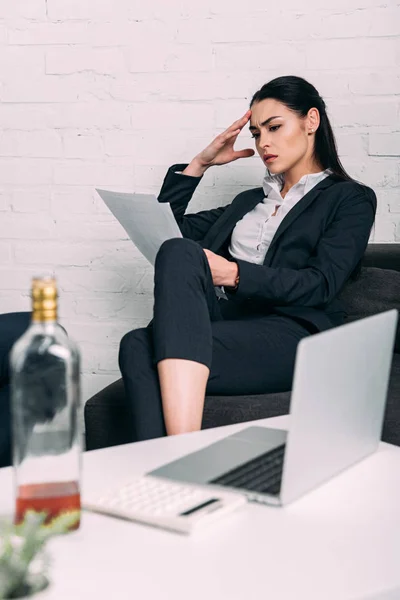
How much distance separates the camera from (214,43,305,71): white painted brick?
2803 millimetres

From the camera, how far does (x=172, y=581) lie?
85 centimetres

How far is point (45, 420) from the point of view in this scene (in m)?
0.92

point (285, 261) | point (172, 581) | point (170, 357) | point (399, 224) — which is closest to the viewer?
point (172, 581)

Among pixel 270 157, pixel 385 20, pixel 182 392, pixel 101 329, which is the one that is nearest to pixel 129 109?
pixel 270 157

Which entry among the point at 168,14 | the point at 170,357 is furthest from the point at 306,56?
the point at 170,357

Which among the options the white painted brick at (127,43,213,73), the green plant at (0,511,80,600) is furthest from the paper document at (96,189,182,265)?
the green plant at (0,511,80,600)

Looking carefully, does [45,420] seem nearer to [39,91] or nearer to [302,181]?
[302,181]

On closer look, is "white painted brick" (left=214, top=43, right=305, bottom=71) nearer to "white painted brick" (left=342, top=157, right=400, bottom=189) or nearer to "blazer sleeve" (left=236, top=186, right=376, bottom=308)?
"white painted brick" (left=342, top=157, right=400, bottom=189)

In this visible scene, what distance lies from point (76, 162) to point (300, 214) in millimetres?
958

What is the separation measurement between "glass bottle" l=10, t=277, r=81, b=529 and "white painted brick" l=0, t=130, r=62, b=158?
7.24 ft

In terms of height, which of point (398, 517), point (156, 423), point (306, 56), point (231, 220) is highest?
point (306, 56)

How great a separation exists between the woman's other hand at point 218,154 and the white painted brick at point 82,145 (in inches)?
16.4

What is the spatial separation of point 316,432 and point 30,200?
7.21 feet

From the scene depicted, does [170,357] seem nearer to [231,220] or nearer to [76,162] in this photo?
[231,220]
